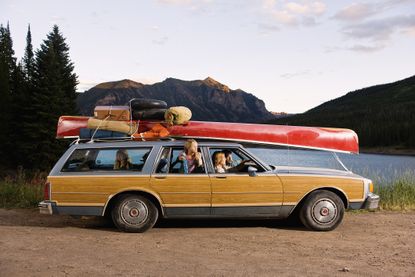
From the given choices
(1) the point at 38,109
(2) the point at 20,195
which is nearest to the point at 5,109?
(1) the point at 38,109

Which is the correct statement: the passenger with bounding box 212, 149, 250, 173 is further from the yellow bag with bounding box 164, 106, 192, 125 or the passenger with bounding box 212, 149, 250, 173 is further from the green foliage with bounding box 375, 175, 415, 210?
the green foliage with bounding box 375, 175, 415, 210

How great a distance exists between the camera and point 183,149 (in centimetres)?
864

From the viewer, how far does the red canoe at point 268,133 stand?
366 inches

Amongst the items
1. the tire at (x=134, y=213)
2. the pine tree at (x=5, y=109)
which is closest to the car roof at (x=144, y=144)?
the tire at (x=134, y=213)

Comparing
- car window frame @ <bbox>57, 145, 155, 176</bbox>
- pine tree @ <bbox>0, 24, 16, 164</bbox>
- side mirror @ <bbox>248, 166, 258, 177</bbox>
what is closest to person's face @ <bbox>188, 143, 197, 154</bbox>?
car window frame @ <bbox>57, 145, 155, 176</bbox>

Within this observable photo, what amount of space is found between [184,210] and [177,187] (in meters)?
0.41

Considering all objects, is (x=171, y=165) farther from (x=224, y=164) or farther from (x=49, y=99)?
(x=49, y=99)

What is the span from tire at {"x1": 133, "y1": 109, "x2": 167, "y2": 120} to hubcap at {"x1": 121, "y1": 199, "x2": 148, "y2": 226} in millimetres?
1749

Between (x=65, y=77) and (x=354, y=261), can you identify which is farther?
(x=65, y=77)

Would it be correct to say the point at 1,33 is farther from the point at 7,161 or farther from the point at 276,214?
the point at 276,214

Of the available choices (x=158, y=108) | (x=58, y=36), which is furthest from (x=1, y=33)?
(x=158, y=108)

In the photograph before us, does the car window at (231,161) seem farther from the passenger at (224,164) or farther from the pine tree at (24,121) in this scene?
the pine tree at (24,121)

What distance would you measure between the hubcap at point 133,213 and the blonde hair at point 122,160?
627mm

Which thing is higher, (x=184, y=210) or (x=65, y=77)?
(x=65, y=77)
